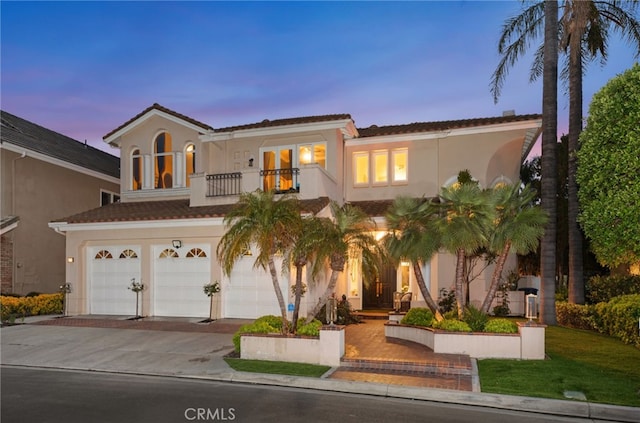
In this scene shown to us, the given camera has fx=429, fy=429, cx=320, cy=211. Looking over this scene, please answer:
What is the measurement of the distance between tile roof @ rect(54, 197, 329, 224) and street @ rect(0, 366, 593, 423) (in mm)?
6666

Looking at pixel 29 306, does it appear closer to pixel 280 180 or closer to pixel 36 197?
pixel 36 197

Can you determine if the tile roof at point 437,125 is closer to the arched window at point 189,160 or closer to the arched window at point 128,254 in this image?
the arched window at point 189,160

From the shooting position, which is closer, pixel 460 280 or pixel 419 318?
pixel 460 280

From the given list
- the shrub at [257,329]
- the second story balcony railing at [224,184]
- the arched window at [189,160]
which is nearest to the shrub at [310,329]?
the shrub at [257,329]

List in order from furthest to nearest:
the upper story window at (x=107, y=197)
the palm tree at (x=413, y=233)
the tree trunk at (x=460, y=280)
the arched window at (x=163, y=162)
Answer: the upper story window at (x=107, y=197), the arched window at (x=163, y=162), the tree trunk at (x=460, y=280), the palm tree at (x=413, y=233)

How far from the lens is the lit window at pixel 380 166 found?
59.6 feet

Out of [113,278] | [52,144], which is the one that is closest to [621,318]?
[113,278]

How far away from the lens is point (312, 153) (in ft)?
57.0

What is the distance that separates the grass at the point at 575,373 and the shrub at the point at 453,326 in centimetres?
90

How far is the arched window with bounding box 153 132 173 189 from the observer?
61.0 ft

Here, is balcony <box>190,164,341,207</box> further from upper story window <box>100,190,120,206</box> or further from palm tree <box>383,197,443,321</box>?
upper story window <box>100,190,120,206</box>

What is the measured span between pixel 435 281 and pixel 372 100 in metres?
12.0

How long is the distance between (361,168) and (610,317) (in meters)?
10.3

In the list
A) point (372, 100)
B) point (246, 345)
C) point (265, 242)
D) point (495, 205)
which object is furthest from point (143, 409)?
point (372, 100)
